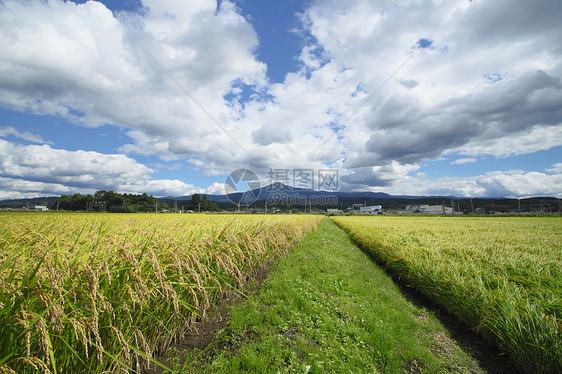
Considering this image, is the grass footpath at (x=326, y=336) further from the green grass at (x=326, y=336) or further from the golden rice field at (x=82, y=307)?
the golden rice field at (x=82, y=307)

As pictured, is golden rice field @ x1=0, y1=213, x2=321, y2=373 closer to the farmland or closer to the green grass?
the farmland

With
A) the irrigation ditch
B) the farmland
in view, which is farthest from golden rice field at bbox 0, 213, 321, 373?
the irrigation ditch

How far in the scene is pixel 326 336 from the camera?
10.3ft

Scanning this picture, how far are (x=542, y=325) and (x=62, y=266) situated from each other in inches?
206

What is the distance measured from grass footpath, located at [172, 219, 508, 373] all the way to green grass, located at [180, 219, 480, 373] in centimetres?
1

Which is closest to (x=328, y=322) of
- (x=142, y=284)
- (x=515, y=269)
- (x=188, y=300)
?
(x=188, y=300)

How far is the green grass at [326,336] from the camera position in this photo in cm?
252

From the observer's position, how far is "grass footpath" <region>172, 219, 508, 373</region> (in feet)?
8.27

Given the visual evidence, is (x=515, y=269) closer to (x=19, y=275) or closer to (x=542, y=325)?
(x=542, y=325)

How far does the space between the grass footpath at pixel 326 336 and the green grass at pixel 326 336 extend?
10 mm

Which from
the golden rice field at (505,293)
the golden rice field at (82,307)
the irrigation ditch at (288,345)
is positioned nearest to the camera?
the golden rice field at (82,307)

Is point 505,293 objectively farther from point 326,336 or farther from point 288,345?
point 288,345

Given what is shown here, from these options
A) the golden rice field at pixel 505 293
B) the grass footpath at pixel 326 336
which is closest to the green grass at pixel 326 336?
the grass footpath at pixel 326 336

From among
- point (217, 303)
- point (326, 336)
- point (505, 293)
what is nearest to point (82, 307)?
point (217, 303)
